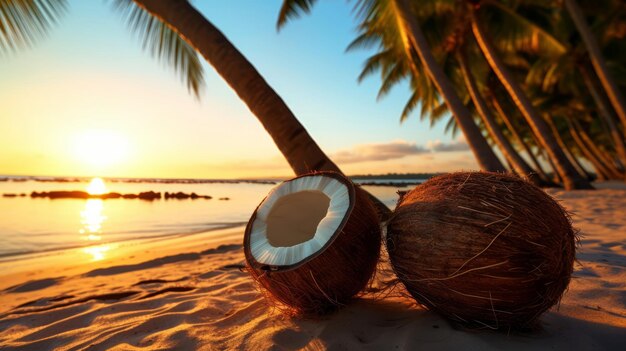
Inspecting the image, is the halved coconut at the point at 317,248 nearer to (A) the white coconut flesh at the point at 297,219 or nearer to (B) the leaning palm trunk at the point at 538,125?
(A) the white coconut flesh at the point at 297,219

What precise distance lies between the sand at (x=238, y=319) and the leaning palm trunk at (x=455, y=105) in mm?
4715

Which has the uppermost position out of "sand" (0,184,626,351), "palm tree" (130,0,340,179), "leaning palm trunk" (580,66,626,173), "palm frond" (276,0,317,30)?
"palm frond" (276,0,317,30)

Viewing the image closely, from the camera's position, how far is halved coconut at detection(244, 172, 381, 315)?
1770mm

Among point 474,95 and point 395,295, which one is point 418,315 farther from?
point 474,95

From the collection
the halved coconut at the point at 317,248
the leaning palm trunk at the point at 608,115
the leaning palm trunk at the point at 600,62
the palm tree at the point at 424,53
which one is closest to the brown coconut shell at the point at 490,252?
the halved coconut at the point at 317,248

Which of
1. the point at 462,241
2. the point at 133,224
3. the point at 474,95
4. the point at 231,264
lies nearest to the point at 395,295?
the point at 462,241

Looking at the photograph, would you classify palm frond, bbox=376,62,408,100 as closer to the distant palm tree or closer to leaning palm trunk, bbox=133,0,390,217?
the distant palm tree

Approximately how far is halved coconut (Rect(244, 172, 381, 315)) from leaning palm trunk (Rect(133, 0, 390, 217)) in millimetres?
1888

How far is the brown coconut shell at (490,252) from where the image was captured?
5.08 feet

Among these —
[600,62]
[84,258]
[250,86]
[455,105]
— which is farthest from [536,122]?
[84,258]

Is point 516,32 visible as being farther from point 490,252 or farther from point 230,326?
point 230,326

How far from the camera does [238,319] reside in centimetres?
213

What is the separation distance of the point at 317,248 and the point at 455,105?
25.9ft

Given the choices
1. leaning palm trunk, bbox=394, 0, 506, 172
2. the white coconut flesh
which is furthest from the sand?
leaning palm trunk, bbox=394, 0, 506, 172
